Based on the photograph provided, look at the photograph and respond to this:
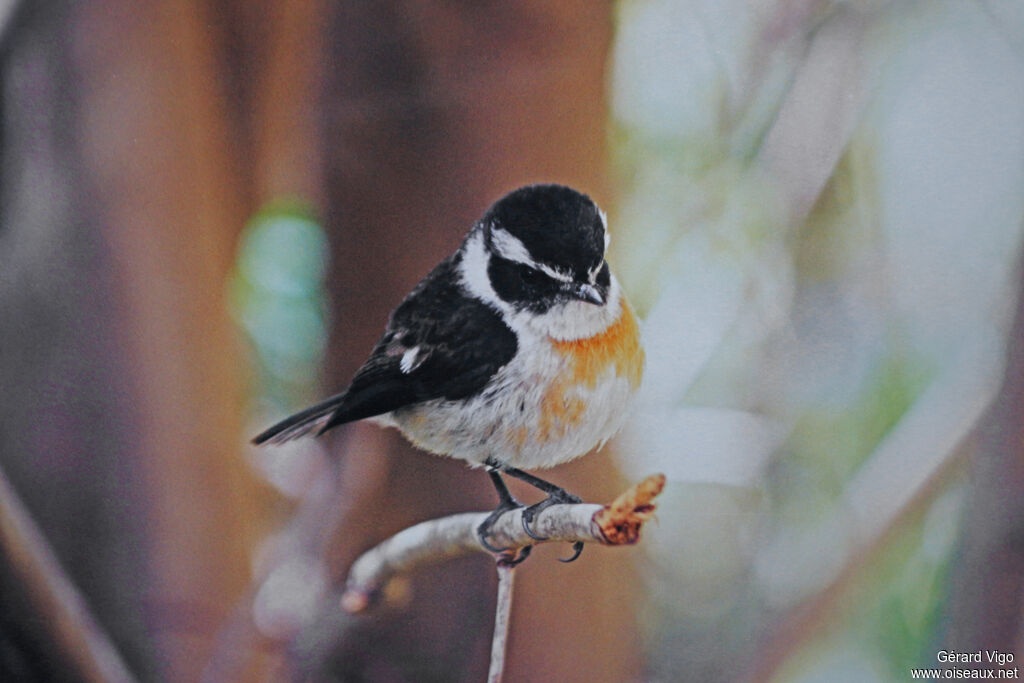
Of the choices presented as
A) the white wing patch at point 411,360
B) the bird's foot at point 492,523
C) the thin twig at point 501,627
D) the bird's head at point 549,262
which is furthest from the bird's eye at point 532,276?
the thin twig at point 501,627

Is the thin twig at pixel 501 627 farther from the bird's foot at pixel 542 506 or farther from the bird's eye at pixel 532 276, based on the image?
the bird's eye at pixel 532 276

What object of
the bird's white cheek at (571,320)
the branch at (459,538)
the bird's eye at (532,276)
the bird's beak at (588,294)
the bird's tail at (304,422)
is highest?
the bird's eye at (532,276)

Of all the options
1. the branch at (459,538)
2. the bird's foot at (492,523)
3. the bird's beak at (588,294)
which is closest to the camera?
the branch at (459,538)

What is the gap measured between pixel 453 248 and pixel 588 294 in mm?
239

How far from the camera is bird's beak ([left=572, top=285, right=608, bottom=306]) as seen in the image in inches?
34.0

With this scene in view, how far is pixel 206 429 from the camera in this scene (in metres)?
1.10

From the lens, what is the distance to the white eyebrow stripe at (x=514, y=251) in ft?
2.89

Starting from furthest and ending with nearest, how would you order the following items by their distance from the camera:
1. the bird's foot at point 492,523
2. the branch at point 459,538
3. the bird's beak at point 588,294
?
the bird's foot at point 492,523, the bird's beak at point 588,294, the branch at point 459,538

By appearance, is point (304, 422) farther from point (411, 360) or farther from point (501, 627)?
point (501, 627)

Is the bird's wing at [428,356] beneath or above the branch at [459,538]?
above

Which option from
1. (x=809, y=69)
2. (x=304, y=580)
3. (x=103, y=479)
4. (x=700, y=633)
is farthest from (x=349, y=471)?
(x=809, y=69)

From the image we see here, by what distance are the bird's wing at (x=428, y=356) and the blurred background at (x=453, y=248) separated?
0.21 ft

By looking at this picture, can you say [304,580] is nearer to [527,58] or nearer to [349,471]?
[349,471]

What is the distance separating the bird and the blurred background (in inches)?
3.3
